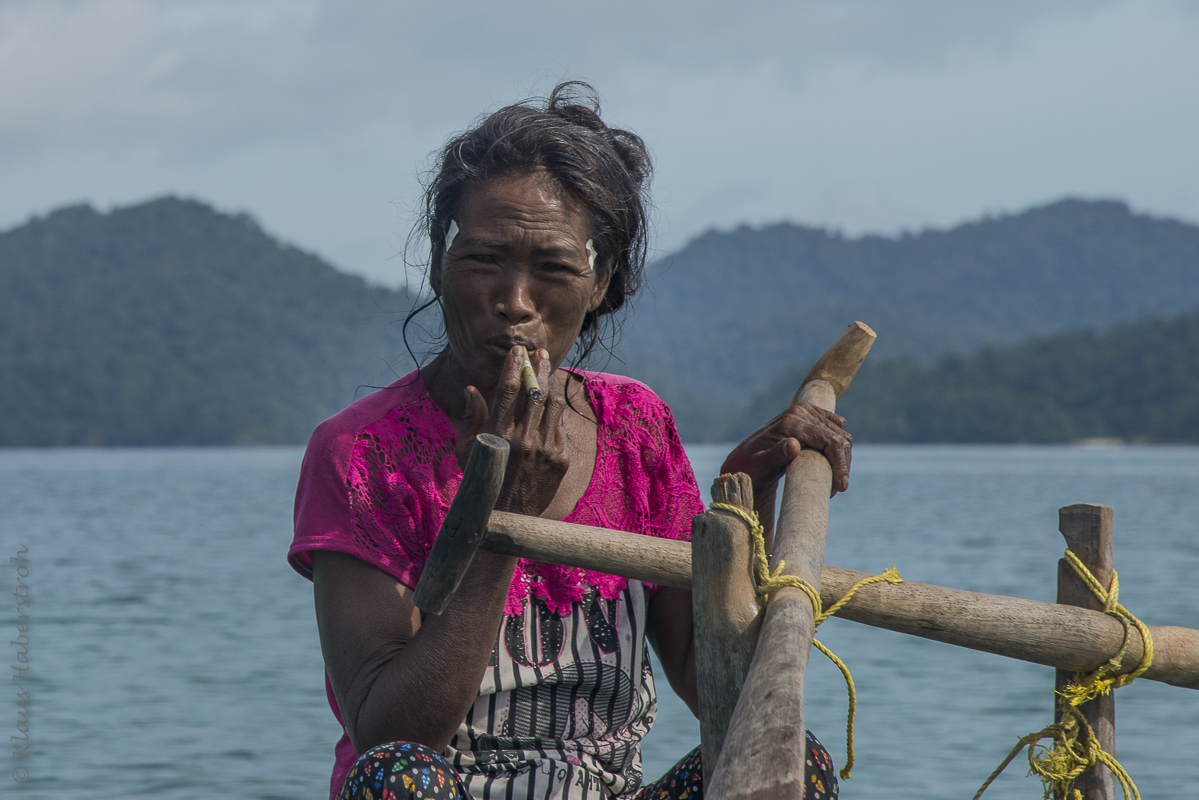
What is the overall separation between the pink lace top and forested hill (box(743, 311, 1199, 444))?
62133mm

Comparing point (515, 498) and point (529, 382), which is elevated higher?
point (529, 382)

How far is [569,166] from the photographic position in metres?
2.17

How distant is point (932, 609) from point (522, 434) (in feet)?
2.53

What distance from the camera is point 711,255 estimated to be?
161750 millimetres

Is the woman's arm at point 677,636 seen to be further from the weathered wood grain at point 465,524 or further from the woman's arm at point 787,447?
the weathered wood grain at point 465,524

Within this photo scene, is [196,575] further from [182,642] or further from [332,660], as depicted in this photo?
[332,660]

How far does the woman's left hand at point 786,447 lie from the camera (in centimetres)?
229

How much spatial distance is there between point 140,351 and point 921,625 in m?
86.6

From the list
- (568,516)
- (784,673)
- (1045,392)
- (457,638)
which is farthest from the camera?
(1045,392)

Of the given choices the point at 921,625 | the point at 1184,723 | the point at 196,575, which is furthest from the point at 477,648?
the point at 196,575

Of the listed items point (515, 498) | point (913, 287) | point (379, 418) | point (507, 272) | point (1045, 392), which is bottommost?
point (515, 498)

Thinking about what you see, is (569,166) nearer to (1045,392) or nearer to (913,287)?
(1045,392)

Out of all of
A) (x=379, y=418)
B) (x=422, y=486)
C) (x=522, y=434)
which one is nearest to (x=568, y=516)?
(x=422, y=486)

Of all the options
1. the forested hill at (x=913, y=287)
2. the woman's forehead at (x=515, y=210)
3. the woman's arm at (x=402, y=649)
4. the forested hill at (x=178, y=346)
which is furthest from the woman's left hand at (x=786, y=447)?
the forested hill at (x=913, y=287)
